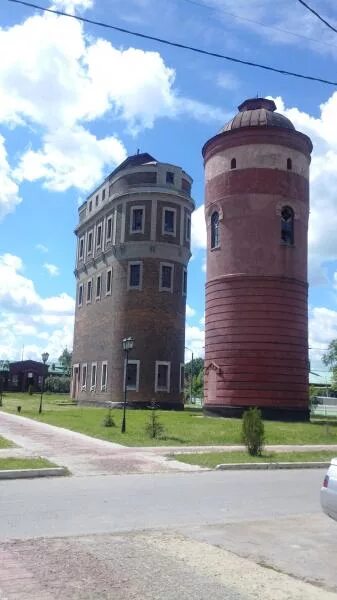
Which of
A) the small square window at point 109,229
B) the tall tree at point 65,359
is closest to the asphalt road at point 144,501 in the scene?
the small square window at point 109,229

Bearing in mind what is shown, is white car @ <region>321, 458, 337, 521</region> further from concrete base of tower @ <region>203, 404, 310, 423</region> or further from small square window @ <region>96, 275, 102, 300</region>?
small square window @ <region>96, 275, 102, 300</region>

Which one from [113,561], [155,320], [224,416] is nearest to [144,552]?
[113,561]

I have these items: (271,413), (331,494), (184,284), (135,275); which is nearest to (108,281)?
(135,275)

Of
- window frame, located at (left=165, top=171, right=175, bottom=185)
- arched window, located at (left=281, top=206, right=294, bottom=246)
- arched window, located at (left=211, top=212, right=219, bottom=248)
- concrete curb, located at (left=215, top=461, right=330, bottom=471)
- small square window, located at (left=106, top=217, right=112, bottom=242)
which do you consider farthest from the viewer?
small square window, located at (left=106, top=217, right=112, bottom=242)

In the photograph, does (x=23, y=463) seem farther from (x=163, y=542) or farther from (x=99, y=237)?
(x=99, y=237)

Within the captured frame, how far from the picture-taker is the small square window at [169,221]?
4784cm

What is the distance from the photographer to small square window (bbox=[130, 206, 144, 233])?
157ft

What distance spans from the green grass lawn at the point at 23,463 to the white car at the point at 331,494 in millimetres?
7850

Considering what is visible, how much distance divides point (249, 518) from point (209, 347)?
27489 millimetres

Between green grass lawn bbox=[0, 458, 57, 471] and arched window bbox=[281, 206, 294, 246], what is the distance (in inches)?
935

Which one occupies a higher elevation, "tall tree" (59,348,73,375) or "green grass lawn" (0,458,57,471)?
"tall tree" (59,348,73,375)

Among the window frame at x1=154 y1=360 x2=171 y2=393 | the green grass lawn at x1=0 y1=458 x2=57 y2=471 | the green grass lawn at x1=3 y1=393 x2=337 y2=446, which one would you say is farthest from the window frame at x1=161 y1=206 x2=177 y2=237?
the green grass lawn at x1=0 y1=458 x2=57 y2=471

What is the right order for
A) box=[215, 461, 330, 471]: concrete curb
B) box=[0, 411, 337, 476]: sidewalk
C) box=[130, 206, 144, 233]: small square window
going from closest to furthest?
box=[0, 411, 337, 476]: sidewalk
box=[215, 461, 330, 471]: concrete curb
box=[130, 206, 144, 233]: small square window

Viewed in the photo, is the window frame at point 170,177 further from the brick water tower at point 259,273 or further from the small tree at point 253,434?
the small tree at point 253,434
